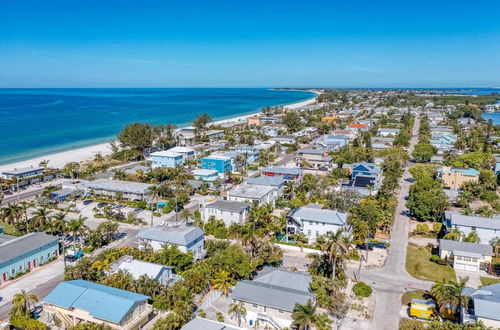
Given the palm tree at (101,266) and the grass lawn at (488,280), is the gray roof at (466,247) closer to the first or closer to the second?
the grass lawn at (488,280)

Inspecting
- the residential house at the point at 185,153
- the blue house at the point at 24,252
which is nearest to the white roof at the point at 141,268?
the blue house at the point at 24,252

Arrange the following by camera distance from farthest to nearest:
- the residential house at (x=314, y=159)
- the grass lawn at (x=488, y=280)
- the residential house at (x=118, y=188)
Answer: the residential house at (x=314, y=159), the residential house at (x=118, y=188), the grass lawn at (x=488, y=280)

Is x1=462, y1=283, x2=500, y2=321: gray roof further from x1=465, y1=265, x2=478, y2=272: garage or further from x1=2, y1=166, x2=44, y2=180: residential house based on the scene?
x1=2, y1=166, x2=44, y2=180: residential house

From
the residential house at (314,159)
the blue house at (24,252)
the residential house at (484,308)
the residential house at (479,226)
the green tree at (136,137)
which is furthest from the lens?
the green tree at (136,137)

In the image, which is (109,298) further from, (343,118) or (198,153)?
(343,118)

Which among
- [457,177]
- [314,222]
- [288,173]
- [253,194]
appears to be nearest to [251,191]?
[253,194]

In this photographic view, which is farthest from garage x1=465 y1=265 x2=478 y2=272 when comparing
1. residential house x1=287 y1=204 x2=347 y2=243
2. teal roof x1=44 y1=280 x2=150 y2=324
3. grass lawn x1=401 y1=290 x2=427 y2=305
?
teal roof x1=44 y1=280 x2=150 y2=324

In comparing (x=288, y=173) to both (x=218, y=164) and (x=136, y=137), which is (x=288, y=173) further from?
(x=136, y=137)
